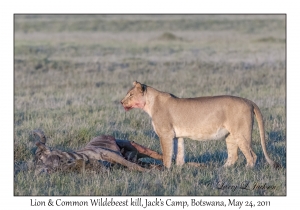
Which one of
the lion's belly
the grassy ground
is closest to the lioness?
the lion's belly

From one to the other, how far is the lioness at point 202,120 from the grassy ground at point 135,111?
1.16 feet

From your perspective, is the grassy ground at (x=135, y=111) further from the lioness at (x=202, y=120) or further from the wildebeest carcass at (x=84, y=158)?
the lioness at (x=202, y=120)

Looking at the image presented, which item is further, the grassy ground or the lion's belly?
the lion's belly

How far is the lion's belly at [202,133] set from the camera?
28.2 ft

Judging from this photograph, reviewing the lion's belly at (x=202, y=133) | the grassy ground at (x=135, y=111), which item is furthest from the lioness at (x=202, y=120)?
the grassy ground at (x=135, y=111)

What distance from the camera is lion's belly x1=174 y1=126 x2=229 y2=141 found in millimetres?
8602

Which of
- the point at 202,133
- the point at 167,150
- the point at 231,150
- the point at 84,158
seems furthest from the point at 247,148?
the point at 84,158

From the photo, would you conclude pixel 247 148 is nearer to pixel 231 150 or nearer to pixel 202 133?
pixel 231 150

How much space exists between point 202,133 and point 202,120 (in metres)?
0.18

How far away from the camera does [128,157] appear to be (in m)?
8.55

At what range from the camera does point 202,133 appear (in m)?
8.65

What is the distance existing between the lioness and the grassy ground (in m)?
0.35

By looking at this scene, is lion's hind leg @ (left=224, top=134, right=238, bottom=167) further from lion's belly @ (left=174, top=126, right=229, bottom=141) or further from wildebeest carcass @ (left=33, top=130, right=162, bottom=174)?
wildebeest carcass @ (left=33, top=130, right=162, bottom=174)
